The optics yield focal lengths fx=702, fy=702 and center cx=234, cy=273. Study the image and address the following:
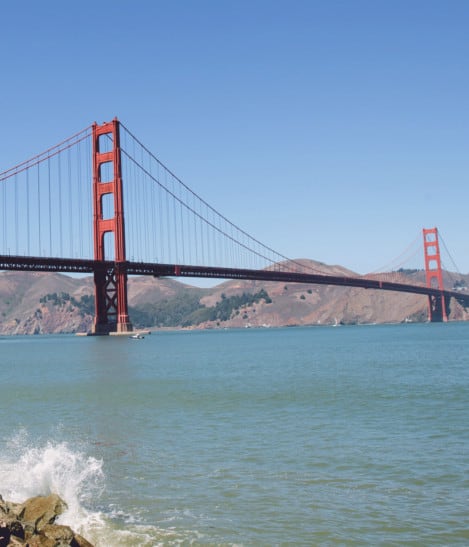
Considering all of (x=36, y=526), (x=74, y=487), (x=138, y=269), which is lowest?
(x=74, y=487)

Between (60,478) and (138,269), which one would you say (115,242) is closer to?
(138,269)

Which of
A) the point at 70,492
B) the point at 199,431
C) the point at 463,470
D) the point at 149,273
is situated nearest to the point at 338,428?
the point at 199,431

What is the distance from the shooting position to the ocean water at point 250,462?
970cm

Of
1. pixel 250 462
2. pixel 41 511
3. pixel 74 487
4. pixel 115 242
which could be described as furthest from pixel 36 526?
pixel 115 242

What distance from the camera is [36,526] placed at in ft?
30.3

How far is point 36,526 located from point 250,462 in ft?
16.4

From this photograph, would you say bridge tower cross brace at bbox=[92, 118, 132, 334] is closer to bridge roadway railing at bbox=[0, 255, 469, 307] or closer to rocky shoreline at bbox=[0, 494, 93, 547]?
bridge roadway railing at bbox=[0, 255, 469, 307]

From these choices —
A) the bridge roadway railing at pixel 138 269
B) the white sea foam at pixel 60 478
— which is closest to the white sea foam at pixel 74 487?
the white sea foam at pixel 60 478

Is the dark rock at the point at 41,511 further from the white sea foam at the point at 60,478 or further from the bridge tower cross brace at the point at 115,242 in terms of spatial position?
the bridge tower cross brace at the point at 115,242

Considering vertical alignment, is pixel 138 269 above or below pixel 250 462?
above

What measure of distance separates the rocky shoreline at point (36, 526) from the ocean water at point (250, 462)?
57 cm

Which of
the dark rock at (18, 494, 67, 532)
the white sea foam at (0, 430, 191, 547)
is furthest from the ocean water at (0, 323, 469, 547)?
the dark rock at (18, 494, 67, 532)

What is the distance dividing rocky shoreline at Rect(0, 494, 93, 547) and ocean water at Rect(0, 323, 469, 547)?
0.57m

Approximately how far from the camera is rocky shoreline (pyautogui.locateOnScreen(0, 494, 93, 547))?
27.0 ft
